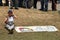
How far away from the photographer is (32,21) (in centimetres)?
1450

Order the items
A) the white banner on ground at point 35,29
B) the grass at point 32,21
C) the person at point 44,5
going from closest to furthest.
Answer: the grass at point 32,21
the white banner on ground at point 35,29
the person at point 44,5

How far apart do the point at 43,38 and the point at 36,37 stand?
1.10ft

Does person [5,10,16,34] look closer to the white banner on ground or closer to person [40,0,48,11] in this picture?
the white banner on ground

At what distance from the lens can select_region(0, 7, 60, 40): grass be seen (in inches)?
467

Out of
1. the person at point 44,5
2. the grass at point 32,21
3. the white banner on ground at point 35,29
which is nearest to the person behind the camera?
the grass at point 32,21

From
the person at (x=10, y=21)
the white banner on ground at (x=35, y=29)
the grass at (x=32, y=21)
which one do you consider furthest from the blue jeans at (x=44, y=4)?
the person at (x=10, y=21)

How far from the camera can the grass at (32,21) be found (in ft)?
38.9

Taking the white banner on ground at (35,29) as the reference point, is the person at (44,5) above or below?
above

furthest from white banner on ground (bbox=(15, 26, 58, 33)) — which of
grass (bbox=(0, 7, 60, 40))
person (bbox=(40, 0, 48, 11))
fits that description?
person (bbox=(40, 0, 48, 11))

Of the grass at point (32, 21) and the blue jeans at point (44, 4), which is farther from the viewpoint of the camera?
the blue jeans at point (44, 4)

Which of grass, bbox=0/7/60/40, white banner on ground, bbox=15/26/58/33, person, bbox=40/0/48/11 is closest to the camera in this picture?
grass, bbox=0/7/60/40

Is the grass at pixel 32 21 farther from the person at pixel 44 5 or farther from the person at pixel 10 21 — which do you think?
the person at pixel 44 5

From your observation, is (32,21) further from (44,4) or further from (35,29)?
(44,4)

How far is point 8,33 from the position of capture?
12227 mm
